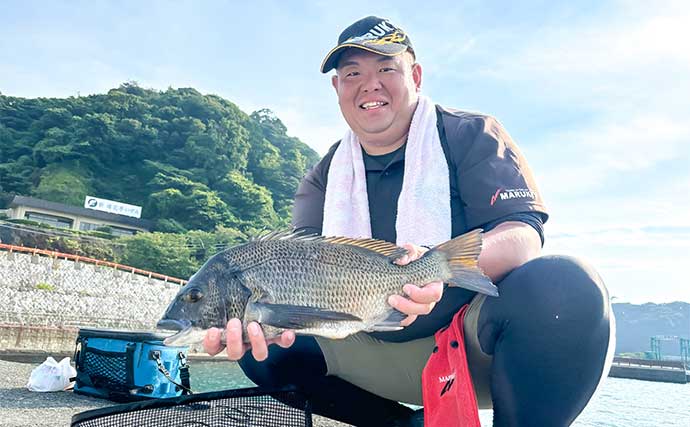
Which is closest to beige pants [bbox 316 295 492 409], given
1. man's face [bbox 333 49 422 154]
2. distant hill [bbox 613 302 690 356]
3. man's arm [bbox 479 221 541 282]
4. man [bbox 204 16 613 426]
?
man [bbox 204 16 613 426]

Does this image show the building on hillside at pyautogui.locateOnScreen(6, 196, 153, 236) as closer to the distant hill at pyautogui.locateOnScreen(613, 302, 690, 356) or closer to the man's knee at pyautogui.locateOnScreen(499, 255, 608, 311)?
the man's knee at pyautogui.locateOnScreen(499, 255, 608, 311)

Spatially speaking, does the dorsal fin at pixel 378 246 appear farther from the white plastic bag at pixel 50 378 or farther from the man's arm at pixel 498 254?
the white plastic bag at pixel 50 378

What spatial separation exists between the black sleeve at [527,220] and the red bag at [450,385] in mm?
405

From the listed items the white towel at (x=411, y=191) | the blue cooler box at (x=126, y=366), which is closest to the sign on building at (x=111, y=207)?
the blue cooler box at (x=126, y=366)

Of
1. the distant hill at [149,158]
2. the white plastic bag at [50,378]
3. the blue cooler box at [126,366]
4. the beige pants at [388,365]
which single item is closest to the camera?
the beige pants at [388,365]

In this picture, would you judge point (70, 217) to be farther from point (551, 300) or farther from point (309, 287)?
point (551, 300)

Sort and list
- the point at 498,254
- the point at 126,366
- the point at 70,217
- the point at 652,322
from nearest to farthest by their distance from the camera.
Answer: the point at 498,254 < the point at 126,366 < the point at 70,217 < the point at 652,322

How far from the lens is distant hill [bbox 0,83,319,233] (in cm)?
4491

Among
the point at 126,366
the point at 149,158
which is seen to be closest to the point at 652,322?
the point at 149,158

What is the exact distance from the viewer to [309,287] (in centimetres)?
193

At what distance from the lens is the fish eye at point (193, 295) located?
6.47 ft

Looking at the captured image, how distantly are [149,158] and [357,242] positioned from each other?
5636cm

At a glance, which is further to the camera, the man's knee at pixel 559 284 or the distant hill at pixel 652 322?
the distant hill at pixel 652 322

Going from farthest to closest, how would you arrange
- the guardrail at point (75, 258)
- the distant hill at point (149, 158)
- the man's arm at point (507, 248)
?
the distant hill at point (149, 158)
the guardrail at point (75, 258)
the man's arm at point (507, 248)
